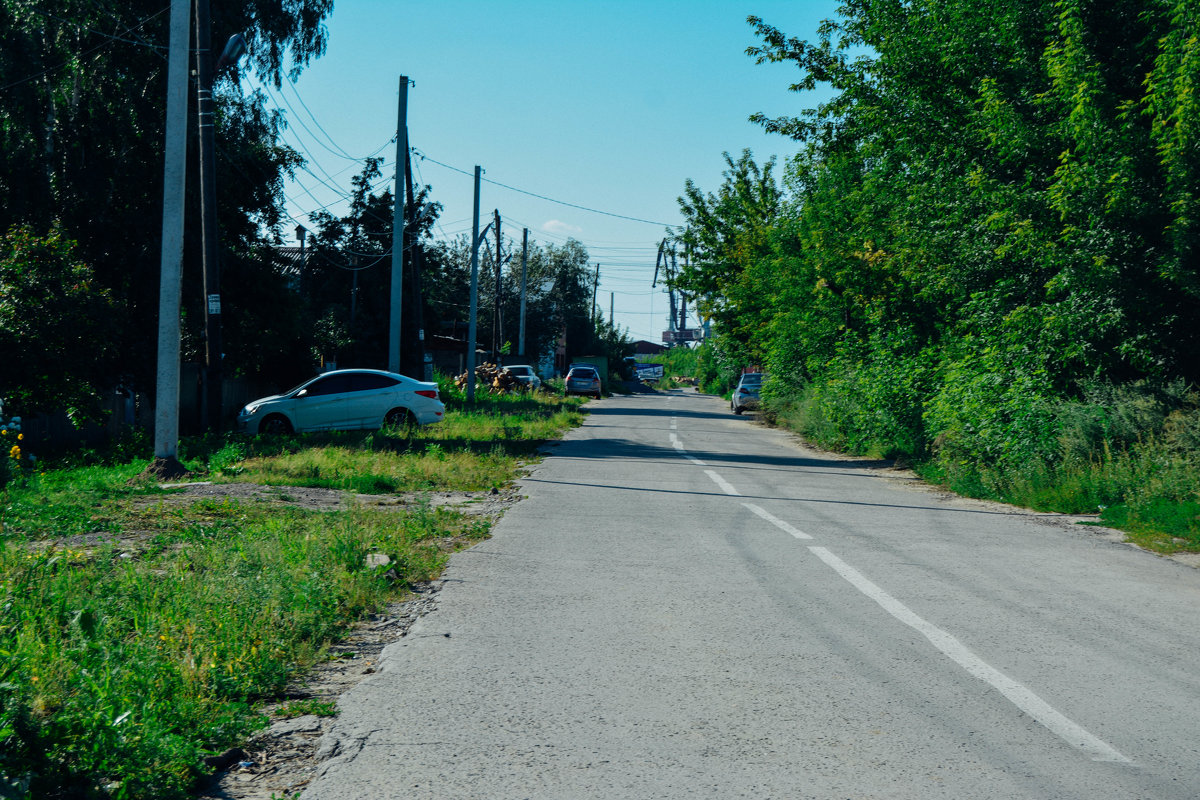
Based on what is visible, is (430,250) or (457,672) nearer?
(457,672)

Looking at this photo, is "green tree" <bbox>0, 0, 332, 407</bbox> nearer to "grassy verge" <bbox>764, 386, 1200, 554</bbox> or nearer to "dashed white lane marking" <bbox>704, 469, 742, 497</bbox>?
"dashed white lane marking" <bbox>704, 469, 742, 497</bbox>

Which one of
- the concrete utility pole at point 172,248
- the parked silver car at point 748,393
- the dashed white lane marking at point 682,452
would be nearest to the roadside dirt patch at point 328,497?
the concrete utility pole at point 172,248

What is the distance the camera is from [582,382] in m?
50.7

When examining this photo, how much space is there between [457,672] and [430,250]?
144 feet

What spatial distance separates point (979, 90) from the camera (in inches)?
523

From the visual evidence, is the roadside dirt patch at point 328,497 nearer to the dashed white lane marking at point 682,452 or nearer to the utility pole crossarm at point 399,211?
the dashed white lane marking at point 682,452

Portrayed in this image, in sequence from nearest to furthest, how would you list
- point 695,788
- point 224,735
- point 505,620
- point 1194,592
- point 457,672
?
point 695,788, point 224,735, point 457,672, point 505,620, point 1194,592

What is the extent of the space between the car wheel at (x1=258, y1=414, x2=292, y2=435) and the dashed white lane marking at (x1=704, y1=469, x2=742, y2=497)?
10.4 meters

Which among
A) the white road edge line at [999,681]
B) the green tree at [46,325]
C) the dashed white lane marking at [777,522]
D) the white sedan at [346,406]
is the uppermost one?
the green tree at [46,325]

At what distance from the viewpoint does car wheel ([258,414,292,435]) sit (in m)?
20.5

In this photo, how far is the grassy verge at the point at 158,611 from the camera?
3258 millimetres

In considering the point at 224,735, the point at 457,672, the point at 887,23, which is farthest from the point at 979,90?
the point at 224,735

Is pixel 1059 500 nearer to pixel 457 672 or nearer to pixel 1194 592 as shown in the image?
pixel 1194 592

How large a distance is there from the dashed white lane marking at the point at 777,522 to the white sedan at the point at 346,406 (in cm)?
1224
